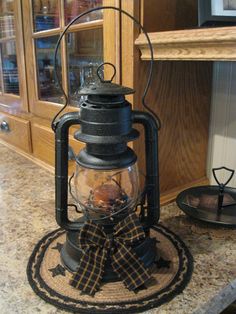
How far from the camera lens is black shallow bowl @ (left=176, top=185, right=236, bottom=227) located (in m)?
0.82

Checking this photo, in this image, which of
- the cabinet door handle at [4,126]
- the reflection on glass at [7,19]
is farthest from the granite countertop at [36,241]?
the reflection on glass at [7,19]

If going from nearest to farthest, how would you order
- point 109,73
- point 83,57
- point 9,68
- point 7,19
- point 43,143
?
1. point 109,73
2. point 83,57
3. point 43,143
4. point 7,19
5. point 9,68

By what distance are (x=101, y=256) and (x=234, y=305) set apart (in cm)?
50

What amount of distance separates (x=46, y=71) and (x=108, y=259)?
2.75ft

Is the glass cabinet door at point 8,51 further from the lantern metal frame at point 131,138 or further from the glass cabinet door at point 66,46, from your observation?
the lantern metal frame at point 131,138

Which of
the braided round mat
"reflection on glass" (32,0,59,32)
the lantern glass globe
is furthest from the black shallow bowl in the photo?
"reflection on glass" (32,0,59,32)

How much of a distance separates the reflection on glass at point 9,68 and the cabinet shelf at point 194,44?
32.5 inches

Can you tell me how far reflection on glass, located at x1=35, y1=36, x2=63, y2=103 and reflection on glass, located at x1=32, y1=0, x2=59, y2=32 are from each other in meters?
0.04

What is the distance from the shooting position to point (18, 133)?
4.77ft

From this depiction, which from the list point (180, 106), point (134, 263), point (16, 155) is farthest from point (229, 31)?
point (16, 155)

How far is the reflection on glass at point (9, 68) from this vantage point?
4.64 feet

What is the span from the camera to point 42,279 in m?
0.62

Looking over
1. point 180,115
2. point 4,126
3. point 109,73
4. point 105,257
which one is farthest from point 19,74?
point 105,257

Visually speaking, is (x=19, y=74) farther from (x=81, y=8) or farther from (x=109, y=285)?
(x=109, y=285)
